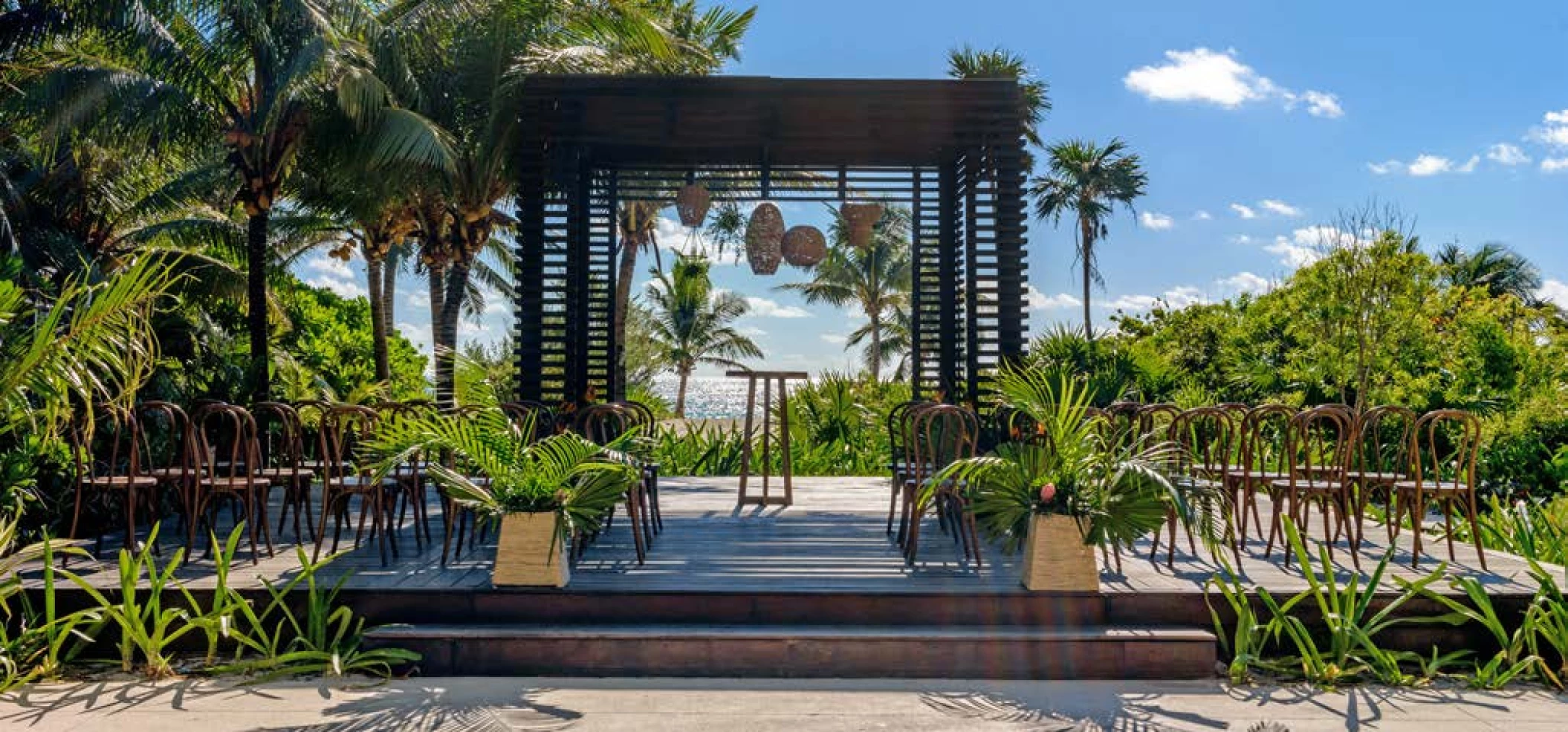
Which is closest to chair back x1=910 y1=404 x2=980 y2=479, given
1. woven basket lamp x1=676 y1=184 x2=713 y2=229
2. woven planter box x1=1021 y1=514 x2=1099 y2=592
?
woven planter box x1=1021 y1=514 x2=1099 y2=592

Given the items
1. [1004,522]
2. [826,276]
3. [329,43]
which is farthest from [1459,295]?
[826,276]

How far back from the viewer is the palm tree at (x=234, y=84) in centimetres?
1022

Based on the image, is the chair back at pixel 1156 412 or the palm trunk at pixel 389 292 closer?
the chair back at pixel 1156 412

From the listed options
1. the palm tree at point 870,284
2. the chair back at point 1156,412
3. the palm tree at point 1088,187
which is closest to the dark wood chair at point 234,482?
the chair back at point 1156,412

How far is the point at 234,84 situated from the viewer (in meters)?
11.4

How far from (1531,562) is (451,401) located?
34.9 ft

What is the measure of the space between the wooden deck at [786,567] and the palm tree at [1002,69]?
12.3m

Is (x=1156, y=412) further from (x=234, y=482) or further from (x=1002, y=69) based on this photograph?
(x=1002, y=69)

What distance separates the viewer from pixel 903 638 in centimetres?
407

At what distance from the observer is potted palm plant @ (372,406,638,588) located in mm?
4410

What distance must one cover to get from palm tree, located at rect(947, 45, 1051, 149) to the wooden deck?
40.4 feet

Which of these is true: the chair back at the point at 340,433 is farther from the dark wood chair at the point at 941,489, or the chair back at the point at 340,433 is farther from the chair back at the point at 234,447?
the dark wood chair at the point at 941,489

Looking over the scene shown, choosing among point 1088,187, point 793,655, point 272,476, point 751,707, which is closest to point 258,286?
point 272,476

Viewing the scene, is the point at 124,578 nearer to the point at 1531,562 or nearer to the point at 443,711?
the point at 443,711
